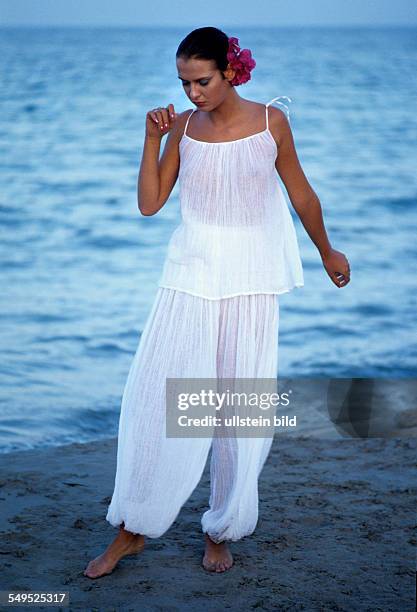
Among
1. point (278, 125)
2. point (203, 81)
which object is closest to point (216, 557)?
point (278, 125)

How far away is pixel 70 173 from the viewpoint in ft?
49.5

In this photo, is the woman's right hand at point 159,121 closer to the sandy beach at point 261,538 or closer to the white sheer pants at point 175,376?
the white sheer pants at point 175,376

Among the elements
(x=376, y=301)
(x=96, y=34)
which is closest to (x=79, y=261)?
(x=376, y=301)

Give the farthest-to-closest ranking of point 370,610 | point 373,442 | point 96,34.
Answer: point 96,34 < point 373,442 < point 370,610

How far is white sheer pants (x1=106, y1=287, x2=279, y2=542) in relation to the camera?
3.12m

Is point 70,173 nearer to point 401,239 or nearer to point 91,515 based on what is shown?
point 401,239

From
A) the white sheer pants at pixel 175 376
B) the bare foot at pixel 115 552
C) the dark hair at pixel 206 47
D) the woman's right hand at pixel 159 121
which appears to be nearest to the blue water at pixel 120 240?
the bare foot at pixel 115 552

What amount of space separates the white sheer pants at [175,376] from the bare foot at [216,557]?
220mm

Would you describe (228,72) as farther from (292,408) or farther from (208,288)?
(292,408)

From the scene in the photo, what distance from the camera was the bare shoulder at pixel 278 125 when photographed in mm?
3084

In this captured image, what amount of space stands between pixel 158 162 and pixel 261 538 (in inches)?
52.0

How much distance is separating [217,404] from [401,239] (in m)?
8.06

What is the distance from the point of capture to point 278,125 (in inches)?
122

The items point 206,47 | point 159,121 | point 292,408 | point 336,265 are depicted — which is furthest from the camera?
point 292,408
